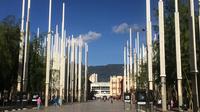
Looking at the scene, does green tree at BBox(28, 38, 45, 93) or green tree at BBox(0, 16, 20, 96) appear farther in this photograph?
green tree at BBox(28, 38, 45, 93)

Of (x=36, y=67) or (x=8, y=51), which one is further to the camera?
(x=36, y=67)

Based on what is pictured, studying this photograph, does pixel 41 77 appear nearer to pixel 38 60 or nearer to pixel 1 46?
pixel 38 60

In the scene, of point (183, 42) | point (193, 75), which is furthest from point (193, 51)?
point (183, 42)

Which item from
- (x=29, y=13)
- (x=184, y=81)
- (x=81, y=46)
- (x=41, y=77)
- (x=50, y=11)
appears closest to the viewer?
(x=184, y=81)

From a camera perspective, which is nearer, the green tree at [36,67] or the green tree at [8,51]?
the green tree at [8,51]

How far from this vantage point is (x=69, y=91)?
122875 mm

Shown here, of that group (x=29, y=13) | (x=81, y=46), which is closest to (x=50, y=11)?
(x=29, y=13)

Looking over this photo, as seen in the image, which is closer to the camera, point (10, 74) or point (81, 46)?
point (10, 74)

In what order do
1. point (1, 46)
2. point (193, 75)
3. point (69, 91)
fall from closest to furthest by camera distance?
point (193, 75)
point (1, 46)
point (69, 91)

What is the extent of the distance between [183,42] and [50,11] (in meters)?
26.6

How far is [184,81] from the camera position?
2096 inches

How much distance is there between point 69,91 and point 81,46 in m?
17.4

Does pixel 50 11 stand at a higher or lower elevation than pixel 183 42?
higher

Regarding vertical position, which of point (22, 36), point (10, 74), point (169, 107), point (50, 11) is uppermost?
point (50, 11)
